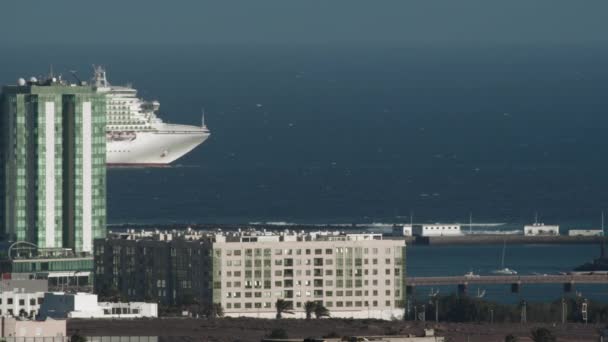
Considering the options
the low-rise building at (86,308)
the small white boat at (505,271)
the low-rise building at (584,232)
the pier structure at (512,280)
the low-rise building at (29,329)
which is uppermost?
the low-rise building at (584,232)

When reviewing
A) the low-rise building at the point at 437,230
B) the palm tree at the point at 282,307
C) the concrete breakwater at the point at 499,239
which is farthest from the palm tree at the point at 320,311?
the low-rise building at the point at 437,230

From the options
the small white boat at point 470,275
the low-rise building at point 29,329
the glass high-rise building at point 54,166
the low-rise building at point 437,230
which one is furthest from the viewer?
the low-rise building at point 437,230

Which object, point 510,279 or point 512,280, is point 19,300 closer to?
point 512,280

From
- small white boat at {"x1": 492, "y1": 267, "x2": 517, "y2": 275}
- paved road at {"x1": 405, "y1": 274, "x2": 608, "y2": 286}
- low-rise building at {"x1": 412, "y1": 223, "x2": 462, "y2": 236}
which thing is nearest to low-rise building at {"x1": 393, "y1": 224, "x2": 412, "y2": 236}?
low-rise building at {"x1": 412, "y1": 223, "x2": 462, "y2": 236}

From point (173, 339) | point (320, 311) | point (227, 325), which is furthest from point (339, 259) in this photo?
point (173, 339)

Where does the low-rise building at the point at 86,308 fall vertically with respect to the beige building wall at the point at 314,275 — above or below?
below

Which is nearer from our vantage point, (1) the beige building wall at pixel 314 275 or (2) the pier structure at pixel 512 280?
(1) the beige building wall at pixel 314 275

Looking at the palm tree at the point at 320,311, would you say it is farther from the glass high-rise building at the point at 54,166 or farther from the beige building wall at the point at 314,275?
the glass high-rise building at the point at 54,166
